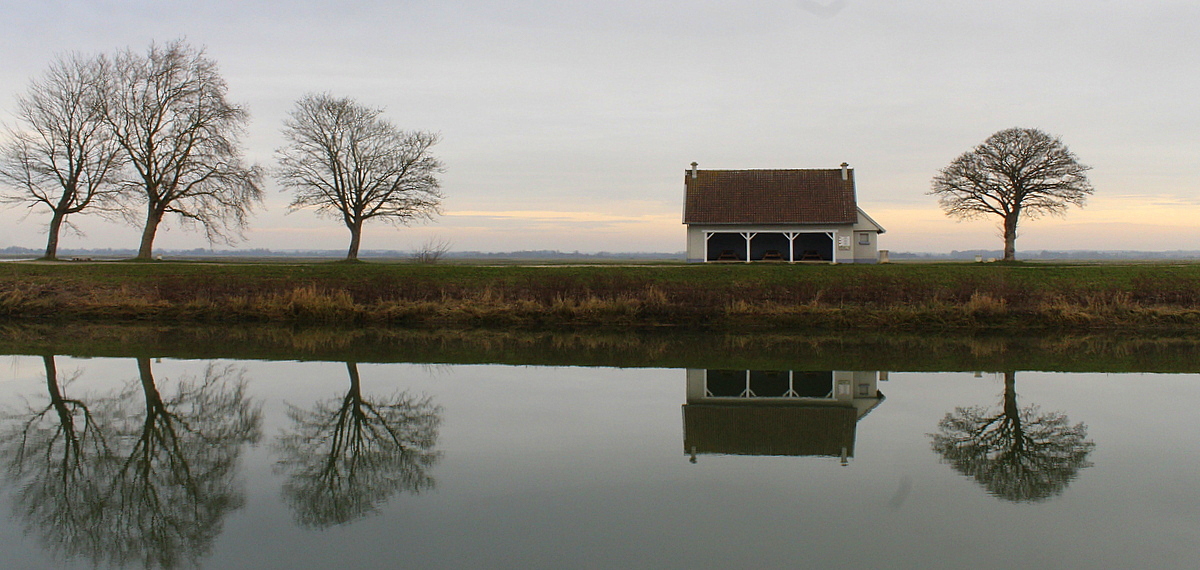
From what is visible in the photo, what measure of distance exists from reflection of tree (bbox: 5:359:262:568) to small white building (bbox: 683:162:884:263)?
27.3 m

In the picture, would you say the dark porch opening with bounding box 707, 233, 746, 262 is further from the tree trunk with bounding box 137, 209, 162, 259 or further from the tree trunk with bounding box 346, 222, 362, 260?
the tree trunk with bounding box 137, 209, 162, 259

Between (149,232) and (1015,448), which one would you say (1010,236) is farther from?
(149,232)

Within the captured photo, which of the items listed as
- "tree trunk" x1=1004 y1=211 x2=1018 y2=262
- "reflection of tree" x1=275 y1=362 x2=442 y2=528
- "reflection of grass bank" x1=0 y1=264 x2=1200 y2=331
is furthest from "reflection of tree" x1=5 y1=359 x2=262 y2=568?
"tree trunk" x1=1004 y1=211 x2=1018 y2=262

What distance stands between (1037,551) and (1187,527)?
1.63 metres

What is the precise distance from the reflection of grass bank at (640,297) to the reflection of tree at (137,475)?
12476 millimetres

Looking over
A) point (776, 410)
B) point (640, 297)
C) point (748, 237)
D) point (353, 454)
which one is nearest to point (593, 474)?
point (353, 454)

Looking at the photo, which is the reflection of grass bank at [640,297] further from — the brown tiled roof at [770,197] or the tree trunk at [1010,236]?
the tree trunk at [1010,236]

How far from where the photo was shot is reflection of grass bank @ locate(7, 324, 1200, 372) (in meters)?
16.6

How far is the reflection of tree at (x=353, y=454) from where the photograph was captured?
7.47 meters

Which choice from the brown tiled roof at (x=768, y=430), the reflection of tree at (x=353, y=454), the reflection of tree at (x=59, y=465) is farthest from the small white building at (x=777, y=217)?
the reflection of tree at (x=59, y=465)

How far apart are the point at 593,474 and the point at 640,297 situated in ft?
54.4

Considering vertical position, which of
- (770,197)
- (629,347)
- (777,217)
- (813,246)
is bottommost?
(629,347)

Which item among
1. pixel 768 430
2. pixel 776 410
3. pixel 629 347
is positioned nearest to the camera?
pixel 768 430

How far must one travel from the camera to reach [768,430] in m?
10.4
